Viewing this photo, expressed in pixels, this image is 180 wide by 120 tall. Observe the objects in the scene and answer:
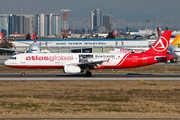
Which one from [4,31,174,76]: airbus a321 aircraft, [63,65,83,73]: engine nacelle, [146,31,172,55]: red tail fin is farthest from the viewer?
[146,31,172,55]: red tail fin

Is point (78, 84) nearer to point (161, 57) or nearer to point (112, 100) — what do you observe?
point (112, 100)

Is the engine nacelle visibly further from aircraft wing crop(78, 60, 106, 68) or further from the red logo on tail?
the red logo on tail

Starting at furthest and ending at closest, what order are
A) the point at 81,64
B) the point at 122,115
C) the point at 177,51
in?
the point at 177,51 → the point at 81,64 → the point at 122,115

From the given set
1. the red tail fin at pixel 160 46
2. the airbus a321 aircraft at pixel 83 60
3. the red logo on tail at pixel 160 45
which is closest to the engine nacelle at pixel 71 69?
the airbus a321 aircraft at pixel 83 60

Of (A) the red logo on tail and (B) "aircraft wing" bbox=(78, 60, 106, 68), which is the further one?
(A) the red logo on tail

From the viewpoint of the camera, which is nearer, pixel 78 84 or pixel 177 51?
pixel 78 84

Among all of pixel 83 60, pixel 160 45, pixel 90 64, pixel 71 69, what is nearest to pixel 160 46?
pixel 160 45

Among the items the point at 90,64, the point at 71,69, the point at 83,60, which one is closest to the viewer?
the point at 71,69

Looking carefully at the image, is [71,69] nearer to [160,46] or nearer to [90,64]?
[90,64]

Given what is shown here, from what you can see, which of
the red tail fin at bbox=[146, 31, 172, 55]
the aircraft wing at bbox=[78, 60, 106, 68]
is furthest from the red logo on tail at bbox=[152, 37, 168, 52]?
the aircraft wing at bbox=[78, 60, 106, 68]

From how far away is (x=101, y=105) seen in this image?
75.2ft

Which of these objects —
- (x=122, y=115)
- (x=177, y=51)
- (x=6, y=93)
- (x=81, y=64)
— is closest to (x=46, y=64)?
(x=81, y=64)

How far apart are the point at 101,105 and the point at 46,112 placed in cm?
503

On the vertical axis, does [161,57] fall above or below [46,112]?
above
